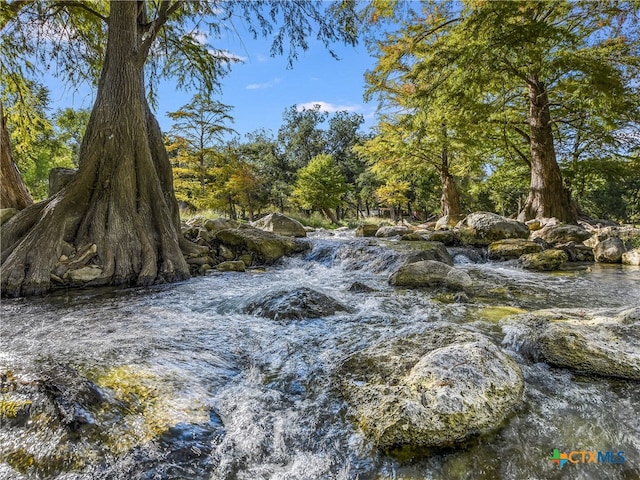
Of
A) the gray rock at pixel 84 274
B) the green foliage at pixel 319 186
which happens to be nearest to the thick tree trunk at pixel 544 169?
the gray rock at pixel 84 274

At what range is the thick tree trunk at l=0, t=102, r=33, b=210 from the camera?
830 centimetres

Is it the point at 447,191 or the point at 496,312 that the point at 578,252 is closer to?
the point at 496,312

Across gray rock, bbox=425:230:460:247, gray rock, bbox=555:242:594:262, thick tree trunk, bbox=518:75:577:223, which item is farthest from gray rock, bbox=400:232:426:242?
thick tree trunk, bbox=518:75:577:223

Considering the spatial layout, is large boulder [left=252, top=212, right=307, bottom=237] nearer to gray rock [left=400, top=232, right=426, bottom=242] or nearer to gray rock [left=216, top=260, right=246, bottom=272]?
gray rock [left=400, top=232, right=426, bottom=242]

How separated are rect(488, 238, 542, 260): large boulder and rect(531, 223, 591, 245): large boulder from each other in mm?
1714

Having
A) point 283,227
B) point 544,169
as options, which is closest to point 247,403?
point 283,227

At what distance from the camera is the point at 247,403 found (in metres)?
2.38

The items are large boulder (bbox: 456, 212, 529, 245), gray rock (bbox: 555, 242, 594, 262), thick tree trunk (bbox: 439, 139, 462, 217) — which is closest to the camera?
gray rock (bbox: 555, 242, 594, 262)

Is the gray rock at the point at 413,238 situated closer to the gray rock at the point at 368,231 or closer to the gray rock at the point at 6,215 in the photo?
the gray rock at the point at 368,231

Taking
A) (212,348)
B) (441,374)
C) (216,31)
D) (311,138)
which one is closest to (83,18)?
(216,31)

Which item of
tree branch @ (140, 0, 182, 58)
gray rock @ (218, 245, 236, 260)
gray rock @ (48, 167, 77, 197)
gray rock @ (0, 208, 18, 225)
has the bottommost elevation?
gray rock @ (218, 245, 236, 260)

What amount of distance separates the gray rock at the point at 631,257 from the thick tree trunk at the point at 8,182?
15.1 metres

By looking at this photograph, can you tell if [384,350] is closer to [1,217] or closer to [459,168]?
[1,217]

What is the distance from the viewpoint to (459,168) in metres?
19.1
